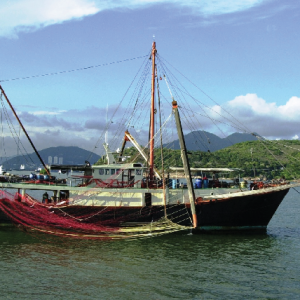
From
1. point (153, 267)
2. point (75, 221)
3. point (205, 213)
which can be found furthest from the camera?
point (205, 213)

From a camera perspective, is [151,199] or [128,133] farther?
[128,133]

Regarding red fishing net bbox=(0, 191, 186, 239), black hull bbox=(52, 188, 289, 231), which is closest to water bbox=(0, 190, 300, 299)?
red fishing net bbox=(0, 191, 186, 239)

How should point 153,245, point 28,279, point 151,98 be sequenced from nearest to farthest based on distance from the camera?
point 28,279, point 153,245, point 151,98

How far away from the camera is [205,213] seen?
104ft

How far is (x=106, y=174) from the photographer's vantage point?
3319 centimetres

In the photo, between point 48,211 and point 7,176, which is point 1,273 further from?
point 7,176

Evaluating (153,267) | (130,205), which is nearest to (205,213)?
(130,205)

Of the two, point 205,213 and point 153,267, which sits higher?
point 205,213

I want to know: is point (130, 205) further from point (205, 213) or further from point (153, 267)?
point (153, 267)

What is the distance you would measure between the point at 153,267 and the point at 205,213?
10.4 m

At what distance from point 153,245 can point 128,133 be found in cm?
1411

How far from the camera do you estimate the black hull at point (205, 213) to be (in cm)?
3144

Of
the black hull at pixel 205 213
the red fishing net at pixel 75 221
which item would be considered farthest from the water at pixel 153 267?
the black hull at pixel 205 213

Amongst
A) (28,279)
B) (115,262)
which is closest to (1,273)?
(28,279)
